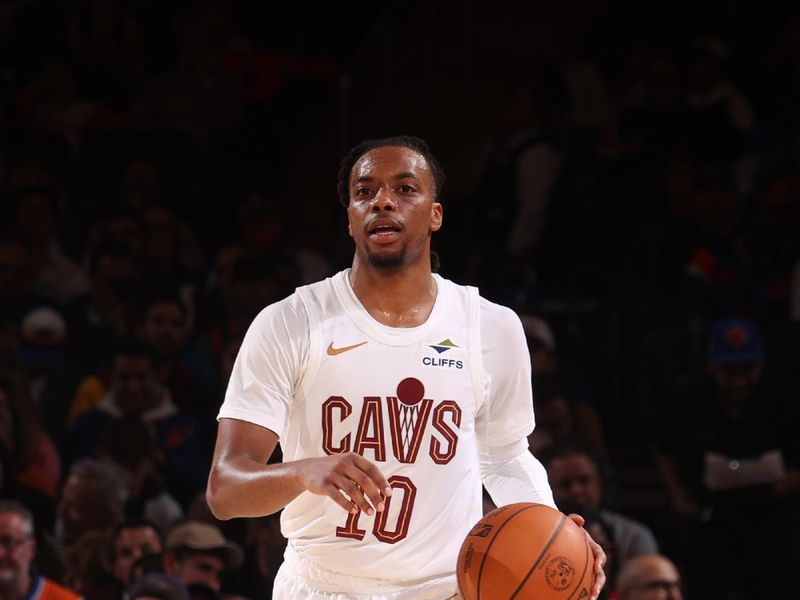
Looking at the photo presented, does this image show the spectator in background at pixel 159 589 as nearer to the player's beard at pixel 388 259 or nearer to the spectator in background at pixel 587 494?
the spectator in background at pixel 587 494

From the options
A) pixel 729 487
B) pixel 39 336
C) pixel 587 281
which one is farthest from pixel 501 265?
pixel 39 336

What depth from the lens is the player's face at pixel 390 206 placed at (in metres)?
3.91

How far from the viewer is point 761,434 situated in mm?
7371

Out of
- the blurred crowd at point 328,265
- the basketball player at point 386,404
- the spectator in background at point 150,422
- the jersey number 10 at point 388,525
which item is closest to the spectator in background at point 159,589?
the blurred crowd at point 328,265

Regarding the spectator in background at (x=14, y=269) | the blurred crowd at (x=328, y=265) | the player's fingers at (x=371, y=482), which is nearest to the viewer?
the player's fingers at (x=371, y=482)

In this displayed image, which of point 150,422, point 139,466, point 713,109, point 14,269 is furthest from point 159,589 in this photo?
point 713,109

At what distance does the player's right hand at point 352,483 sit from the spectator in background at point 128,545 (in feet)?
11.2

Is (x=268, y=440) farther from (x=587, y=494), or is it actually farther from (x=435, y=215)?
(x=587, y=494)

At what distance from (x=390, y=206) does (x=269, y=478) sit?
0.85 meters

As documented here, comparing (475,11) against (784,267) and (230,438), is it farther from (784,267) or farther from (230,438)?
(230,438)

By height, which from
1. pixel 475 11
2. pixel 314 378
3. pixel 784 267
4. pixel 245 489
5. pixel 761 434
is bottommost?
pixel 245 489

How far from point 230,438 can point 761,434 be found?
4.35 metres

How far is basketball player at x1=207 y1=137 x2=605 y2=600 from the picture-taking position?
381 centimetres

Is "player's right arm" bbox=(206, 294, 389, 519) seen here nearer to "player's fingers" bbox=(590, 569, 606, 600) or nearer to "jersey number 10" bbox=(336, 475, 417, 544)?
"jersey number 10" bbox=(336, 475, 417, 544)
